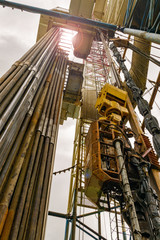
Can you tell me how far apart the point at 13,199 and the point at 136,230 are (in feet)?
9.24

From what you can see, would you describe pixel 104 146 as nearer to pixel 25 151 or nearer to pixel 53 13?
pixel 25 151

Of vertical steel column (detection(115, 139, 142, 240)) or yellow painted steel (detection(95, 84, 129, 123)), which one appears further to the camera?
yellow painted steel (detection(95, 84, 129, 123))

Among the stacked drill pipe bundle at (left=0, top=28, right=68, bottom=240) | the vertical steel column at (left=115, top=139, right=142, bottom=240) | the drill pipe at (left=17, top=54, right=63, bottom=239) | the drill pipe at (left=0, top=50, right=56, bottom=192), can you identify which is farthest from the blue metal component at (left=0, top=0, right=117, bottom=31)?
the vertical steel column at (left=115, top=139, right=142, bottom=240)

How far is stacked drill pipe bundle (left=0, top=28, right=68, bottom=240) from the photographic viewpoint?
340cm

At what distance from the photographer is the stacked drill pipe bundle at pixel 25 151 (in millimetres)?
3404

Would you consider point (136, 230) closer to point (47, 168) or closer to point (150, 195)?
point (150, 195)

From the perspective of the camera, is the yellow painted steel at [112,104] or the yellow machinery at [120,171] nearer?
the yellow machinery at [120,171]

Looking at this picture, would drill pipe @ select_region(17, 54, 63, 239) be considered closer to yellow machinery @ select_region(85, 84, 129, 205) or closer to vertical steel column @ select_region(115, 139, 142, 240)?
yellow machinery @ select_region(85, 84, 129, 205)

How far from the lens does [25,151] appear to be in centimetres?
433

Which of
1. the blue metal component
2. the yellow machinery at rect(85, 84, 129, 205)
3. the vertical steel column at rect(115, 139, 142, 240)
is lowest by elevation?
the vertical steel column at rect(115, 139, 142, 240)

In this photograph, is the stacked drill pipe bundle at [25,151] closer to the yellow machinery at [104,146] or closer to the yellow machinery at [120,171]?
the yellow machinery at [104,146]

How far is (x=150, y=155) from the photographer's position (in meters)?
6.87

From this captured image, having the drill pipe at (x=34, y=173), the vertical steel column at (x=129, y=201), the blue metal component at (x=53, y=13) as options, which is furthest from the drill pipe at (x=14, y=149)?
the vertical steel column at (x=129, y=201)

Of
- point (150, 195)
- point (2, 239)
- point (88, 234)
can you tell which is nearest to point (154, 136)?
point (150, 195)
